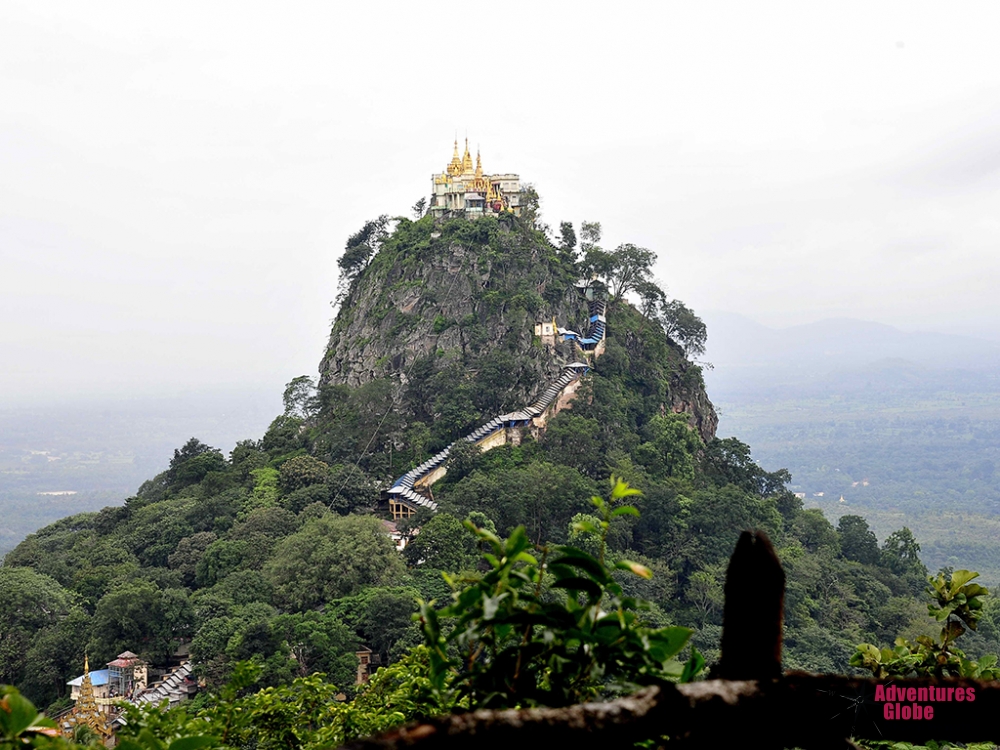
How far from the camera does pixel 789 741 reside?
199cm

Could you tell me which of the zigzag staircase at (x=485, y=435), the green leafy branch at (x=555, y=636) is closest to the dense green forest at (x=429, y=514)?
the zigzag staircase at (x=485, y=435)

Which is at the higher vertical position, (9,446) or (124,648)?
(9,446)

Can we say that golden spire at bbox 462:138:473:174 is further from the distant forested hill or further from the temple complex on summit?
the distant forested hill

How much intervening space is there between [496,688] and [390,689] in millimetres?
5924

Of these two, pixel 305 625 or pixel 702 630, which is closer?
pixel 305 625

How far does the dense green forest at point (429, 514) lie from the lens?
24.1 meters

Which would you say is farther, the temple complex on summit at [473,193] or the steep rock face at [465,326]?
the temple complex on summit at [473,193]

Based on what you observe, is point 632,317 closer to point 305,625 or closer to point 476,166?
point 476,166

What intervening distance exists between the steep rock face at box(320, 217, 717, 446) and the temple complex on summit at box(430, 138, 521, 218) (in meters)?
1.92

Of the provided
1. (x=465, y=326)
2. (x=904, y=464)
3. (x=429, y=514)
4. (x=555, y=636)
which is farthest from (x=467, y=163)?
(x=904, y=464)

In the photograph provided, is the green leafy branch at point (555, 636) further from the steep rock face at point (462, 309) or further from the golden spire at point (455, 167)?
the golden spire at point (455, 167)

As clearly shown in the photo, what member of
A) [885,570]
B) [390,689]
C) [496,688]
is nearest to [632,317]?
[885,570]

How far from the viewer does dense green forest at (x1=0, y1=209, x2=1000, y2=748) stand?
24.1 meters

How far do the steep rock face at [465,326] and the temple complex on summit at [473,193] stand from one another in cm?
192
